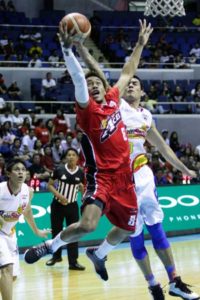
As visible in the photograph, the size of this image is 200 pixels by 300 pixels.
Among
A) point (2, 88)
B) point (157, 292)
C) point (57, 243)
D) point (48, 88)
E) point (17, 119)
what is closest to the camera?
point (57, 243)

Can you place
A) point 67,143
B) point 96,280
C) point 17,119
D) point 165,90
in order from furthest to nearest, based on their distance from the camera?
point 165,90 < point 17,119 < point 67,143 < point 96,280

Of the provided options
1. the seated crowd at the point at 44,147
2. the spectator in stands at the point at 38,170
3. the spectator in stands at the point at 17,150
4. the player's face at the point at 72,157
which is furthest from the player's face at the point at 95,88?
the spectator in stands at the point at 17,150

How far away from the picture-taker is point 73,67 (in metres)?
7.27

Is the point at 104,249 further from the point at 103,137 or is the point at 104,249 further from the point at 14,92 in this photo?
the point at 14,92

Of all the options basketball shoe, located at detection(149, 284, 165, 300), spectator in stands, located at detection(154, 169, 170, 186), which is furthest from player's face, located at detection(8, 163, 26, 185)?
spectator in stands, located at detection(154, 169, 170, 186)

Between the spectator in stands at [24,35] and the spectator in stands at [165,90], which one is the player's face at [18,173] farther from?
the spectator in stands at [24,35]

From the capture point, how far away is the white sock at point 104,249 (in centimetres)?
836

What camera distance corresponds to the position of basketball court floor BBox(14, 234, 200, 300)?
10.4 m

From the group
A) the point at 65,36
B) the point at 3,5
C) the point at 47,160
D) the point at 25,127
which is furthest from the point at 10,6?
the point at 65,36

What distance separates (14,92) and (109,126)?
54.5 feet

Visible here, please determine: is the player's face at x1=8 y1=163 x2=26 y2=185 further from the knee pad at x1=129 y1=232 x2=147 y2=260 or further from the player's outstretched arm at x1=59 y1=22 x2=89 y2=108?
the player's outstretched arm at x1=59 y1=22 x2=89 y2=108

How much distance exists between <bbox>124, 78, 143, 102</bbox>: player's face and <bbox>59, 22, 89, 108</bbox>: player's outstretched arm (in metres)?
1.57

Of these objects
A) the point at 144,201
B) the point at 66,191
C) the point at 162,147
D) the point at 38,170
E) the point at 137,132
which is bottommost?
the point at 38,170

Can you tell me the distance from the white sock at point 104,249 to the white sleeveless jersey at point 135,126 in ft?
3.46
